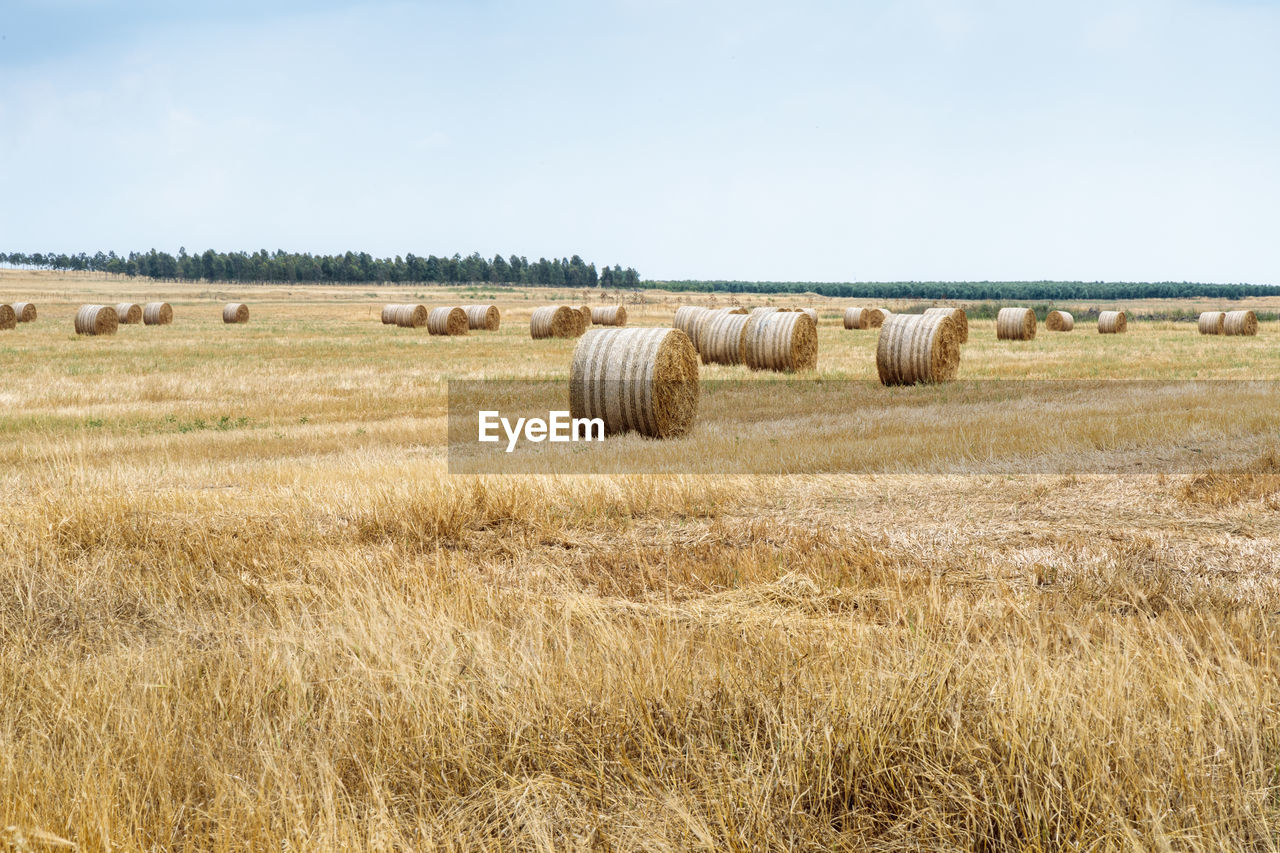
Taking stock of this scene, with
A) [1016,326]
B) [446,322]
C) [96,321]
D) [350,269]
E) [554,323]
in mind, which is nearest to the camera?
[1016,326]

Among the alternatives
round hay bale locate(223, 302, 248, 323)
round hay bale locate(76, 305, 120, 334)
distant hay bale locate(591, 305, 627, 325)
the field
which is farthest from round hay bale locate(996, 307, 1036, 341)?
round hay bale locate(223, 302, 248, 323)

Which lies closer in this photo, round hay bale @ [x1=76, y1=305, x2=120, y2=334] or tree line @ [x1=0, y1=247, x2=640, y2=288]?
round hay bale @ [x1=76, y1=305, x2=120, y2=334]

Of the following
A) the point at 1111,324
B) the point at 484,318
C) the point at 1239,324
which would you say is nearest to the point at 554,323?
the point at 484,318

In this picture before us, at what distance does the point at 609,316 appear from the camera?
47.7 m

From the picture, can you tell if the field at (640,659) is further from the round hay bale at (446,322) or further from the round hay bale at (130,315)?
the round hay bale at (130,315)

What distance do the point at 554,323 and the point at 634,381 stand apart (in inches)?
978

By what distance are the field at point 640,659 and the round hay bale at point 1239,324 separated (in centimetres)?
3796

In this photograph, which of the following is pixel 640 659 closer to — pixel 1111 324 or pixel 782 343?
pixel 782 343

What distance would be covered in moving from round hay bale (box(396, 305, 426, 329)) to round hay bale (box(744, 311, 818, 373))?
1045 inches

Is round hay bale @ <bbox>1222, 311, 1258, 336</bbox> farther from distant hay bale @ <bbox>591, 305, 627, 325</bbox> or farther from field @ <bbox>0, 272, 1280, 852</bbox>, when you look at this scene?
field @ <bbox>0, 272, 1280, 852</bbox>

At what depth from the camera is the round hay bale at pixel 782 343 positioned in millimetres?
24312

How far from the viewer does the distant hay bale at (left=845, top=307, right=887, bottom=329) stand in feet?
158

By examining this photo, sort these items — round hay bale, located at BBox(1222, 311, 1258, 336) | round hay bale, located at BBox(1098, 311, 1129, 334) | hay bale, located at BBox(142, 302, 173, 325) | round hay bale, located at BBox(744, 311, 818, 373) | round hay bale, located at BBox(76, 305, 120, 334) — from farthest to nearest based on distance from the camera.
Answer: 1. hay bale, located at BBox(142, 302, 173, 325)
2. round hay bale, located at BBox(1098, 311, 1129, 334)
3. round hay bale, located at BBox(1222, 311, 1258, 336)
4. round hay bale, located at BBox(76, 305, 120, 334)
5. round hay bale, located at BBox(744, 311, 818, 373)

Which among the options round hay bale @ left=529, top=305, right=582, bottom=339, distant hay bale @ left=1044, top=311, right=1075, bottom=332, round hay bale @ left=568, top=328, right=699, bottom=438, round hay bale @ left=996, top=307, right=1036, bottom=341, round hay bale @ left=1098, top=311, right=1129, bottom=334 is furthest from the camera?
distant hay bale @ left=1044, top=311, right=1075, bottom=332
